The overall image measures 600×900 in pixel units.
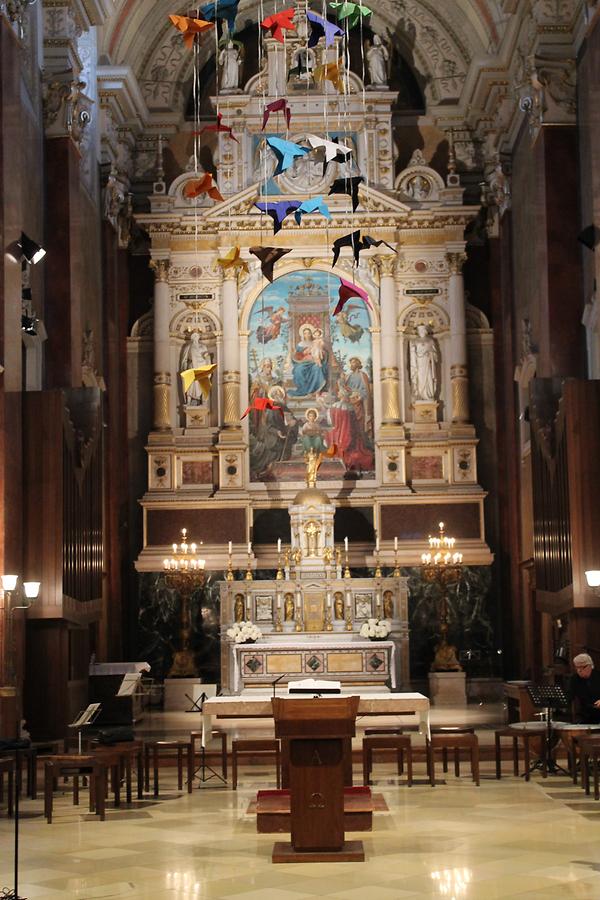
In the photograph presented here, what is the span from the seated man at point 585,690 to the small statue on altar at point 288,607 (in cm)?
879

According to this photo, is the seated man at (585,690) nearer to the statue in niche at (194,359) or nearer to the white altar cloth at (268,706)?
the white altar cloth at (268,706)

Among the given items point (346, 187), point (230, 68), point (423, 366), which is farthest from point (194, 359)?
point (346, 187)

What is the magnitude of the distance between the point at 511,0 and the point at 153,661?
473 inches

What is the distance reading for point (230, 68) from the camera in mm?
24641

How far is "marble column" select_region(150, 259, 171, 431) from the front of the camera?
2381 centimetres

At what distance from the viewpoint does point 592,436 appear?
1565 cm

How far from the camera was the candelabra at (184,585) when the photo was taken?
71.0 feet

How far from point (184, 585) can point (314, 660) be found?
314 centimetres

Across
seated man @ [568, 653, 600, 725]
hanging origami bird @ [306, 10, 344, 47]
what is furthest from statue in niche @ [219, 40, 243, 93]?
seated man @ [568, 653, 600, 725]

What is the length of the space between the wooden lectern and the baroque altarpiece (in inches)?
535

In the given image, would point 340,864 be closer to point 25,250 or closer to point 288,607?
point 25,250

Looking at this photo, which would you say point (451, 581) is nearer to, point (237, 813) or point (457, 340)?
point (457, 340)

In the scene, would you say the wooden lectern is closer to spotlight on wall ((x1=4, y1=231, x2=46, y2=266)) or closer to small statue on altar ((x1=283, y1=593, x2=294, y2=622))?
spotlight on wall ((x1=4, y1=231, x2=46, y2=266))

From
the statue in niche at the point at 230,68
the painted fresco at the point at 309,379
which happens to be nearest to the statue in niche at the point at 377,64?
the statue in niche at the point at 230,68
